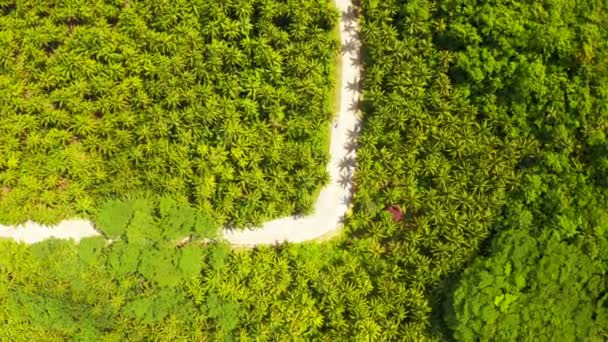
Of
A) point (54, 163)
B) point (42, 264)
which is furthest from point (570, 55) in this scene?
point (42, 264)

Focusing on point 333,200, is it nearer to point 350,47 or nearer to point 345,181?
point 345,181

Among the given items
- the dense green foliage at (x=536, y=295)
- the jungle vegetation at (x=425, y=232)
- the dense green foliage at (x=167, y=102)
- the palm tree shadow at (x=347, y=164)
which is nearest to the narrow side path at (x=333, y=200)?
the palm tree shadow at (x=347, y=164)

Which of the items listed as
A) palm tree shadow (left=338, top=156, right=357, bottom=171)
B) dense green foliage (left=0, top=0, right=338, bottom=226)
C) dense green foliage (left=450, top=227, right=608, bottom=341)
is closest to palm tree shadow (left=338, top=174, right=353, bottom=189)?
palm tree shadow (left=338, top=156, right=357, bottom=171)

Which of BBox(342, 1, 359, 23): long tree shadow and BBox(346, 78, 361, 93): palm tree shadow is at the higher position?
BBox(342, 1, 359, 23): long tree shadow

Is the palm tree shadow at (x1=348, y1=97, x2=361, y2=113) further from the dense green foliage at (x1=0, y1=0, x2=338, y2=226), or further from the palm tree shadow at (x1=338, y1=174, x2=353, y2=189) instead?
the palm tree shadow at (x1=338, y1=174, x2=353, y2=189)

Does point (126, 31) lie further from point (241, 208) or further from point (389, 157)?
point (389, 157)

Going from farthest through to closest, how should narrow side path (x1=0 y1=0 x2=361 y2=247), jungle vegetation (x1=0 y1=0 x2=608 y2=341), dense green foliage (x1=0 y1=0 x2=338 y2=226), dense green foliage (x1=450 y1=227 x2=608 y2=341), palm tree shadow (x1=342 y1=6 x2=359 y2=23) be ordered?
narrow side path (x1=0 y1=0 x2=361 y2=247), palm tree shadow (x1=342 y1=6 x2=359 y2=23), dense green foliage (x1=0 y1=0 x2=338 y2=226), jungle vegetation (x1=0 y1=0 x2=608 y2=341), dense green foliage (x1=450 y1=227 x2=608 y2=341)

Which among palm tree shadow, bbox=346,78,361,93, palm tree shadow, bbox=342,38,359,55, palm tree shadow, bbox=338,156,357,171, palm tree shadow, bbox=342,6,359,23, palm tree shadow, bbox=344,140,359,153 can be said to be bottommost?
palm tree shadow, bbox=338,156,357,171
